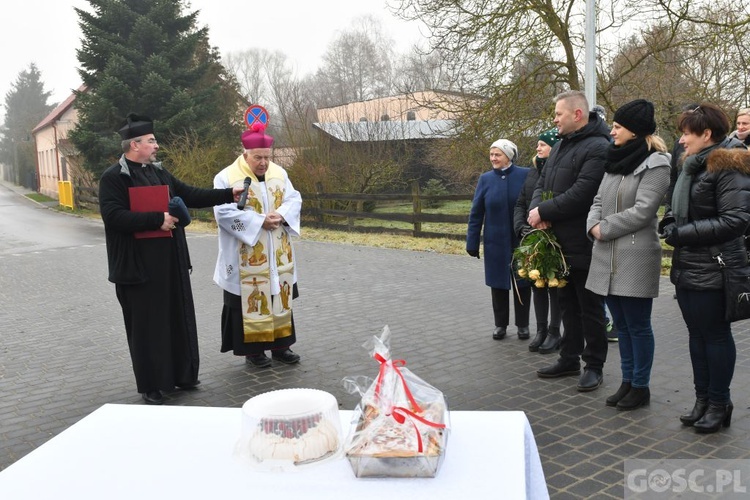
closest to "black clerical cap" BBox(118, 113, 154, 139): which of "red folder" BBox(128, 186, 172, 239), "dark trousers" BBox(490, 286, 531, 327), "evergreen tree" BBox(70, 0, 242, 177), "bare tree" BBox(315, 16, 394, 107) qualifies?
"red folder" BBox(128, 186, 172, 239)

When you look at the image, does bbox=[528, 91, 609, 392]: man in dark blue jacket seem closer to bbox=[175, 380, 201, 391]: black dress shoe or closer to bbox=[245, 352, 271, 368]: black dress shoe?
bbox=[245, 352, 271, 368]: black dress shoe

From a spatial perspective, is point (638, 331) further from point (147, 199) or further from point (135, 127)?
point (135, 127)

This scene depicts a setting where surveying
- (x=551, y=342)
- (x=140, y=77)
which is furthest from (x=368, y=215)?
(x=140, y=77)

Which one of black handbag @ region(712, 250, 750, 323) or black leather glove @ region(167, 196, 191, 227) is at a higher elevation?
black leather glove @ region(167, 196, 191, 227)

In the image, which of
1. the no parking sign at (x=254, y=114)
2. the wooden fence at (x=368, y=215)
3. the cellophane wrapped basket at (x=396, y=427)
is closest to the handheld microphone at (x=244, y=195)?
the cellophane wrapped basket at (x=396, y=427)

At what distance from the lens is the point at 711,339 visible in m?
4.50

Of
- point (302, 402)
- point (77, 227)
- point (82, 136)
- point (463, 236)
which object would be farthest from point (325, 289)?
point (82, 136)

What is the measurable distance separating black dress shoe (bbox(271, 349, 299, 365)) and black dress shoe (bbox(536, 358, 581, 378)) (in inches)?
89.3

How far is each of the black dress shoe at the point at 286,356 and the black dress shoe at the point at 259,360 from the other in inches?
3.5

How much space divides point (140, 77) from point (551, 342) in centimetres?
2672

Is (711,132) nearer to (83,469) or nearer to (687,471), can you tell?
(687,471)

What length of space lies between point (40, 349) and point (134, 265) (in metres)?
2.92

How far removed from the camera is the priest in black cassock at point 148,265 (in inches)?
216

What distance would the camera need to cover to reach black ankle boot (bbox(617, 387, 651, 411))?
5031 millimetres
